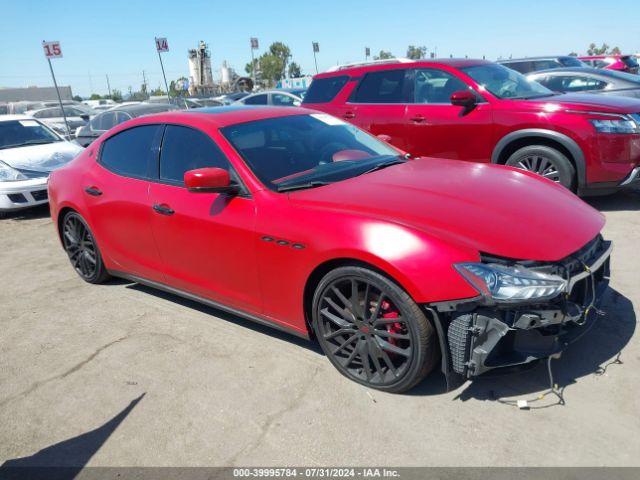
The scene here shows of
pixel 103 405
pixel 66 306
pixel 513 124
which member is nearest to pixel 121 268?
pixel 66 306

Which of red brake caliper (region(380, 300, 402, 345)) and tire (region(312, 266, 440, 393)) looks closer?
tire (region(312, 266, 440, 393))

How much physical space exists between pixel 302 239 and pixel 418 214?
0.67 meters

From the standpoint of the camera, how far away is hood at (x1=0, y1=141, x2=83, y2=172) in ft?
27.7

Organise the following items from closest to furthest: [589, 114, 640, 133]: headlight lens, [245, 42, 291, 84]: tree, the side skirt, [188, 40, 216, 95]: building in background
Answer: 1. the side skirt
2. [589, 114, 640, 133]: headlight lens
3. [188, 40, 216, 95]: building in background
4. [245, 42, 291, 84]: tree

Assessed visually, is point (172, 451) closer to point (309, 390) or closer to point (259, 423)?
point (259, 423)

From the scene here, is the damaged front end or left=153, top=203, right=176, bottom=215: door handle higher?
left=153, top=203, right=176, bottom=215: door handle

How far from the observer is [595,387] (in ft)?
9.59

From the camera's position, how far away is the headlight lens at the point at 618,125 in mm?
5711

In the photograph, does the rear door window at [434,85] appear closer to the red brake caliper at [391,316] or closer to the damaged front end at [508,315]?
the damaged front end at [508,315]

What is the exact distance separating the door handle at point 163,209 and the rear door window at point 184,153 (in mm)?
182

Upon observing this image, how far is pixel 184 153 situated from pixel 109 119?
31.8ft

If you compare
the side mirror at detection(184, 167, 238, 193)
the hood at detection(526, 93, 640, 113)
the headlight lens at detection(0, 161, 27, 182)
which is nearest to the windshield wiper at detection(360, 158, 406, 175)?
the side mirror at detection(184, 167, 238, 193)

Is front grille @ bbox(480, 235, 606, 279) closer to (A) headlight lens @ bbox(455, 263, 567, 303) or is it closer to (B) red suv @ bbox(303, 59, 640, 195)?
(A) headlight lens @ bbox(455, 263, 567, 303)

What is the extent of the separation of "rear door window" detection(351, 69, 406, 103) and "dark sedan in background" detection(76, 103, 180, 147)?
643cm
